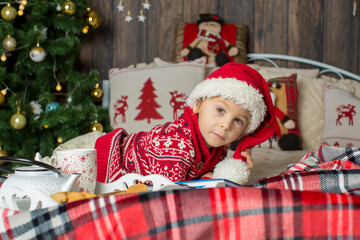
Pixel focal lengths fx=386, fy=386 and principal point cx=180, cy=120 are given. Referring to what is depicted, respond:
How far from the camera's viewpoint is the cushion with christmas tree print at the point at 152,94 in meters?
2.02

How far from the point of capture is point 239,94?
1074mm

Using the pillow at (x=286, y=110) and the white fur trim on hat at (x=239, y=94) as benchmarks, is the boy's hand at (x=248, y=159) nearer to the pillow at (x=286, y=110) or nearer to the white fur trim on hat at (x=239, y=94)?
the white fur trim on hat at (x=239, y=94)

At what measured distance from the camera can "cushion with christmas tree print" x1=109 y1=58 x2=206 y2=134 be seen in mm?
2023

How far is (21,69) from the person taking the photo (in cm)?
221

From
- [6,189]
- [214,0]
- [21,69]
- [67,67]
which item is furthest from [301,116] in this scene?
[6,189]

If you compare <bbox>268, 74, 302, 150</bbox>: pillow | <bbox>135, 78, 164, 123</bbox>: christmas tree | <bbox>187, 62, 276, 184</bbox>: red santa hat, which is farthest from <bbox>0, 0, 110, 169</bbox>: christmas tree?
<bbox>187, 62, 276, 184</bbox>: red santa hat

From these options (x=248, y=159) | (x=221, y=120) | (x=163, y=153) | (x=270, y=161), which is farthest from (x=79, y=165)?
(x=270, y=161)

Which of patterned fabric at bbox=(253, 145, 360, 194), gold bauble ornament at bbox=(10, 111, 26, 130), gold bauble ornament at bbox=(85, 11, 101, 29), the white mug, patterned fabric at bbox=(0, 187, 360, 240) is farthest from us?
gold bauble ornament at bbox=(85, 11, 101, 29)

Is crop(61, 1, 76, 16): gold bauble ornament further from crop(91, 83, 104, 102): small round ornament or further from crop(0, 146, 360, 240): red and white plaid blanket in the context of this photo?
crop(0, 146, 360, 240): red and white plaid blanket

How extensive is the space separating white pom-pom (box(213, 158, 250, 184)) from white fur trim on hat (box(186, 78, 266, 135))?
0.12 meters

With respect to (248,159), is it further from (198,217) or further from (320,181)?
(198,217)

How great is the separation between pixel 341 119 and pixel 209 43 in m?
0.89

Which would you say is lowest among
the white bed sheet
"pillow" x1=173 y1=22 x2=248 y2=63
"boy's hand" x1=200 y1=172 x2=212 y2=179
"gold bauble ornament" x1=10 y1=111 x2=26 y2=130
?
the white bed sheet

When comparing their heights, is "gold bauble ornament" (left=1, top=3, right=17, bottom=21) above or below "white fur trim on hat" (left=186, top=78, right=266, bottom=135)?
above
